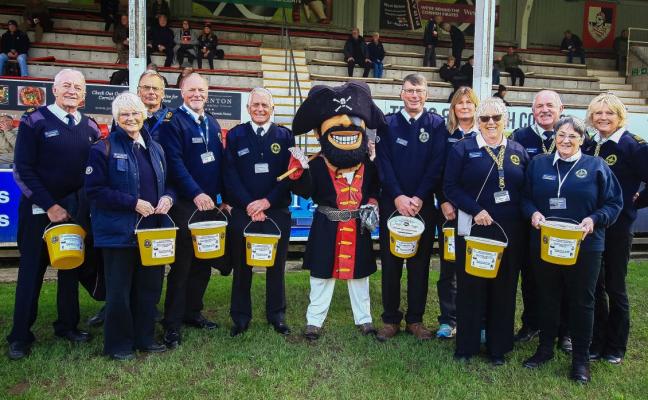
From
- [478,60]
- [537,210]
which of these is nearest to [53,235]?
[537,210]

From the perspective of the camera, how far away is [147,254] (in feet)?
13.1

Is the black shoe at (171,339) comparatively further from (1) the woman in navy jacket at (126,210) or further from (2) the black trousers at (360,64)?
(2) the black trousers at (360,64)

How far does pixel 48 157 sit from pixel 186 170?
994mm

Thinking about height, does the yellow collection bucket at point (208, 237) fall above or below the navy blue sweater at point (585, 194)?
below

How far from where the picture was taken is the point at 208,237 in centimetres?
439

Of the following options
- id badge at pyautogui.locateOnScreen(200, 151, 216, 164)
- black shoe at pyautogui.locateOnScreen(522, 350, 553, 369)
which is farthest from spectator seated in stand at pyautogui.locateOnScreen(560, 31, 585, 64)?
id badge at pyautogui.locateOnScreen(200, 151, 216, 164)

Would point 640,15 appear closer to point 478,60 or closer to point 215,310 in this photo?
point 478,60

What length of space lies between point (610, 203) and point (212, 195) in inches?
119

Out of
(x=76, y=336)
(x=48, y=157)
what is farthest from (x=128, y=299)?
(x=48, y=157)

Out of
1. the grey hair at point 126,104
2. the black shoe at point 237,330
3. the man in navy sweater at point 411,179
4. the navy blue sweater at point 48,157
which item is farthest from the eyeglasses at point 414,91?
the navy blue sweater at point 48,157

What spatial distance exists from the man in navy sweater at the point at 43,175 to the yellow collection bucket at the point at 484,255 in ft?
9.55

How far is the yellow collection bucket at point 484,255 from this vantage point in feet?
12.9

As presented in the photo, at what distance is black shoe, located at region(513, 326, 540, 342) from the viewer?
4.78 metres

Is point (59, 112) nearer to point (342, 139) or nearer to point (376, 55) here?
point (342, 139)
